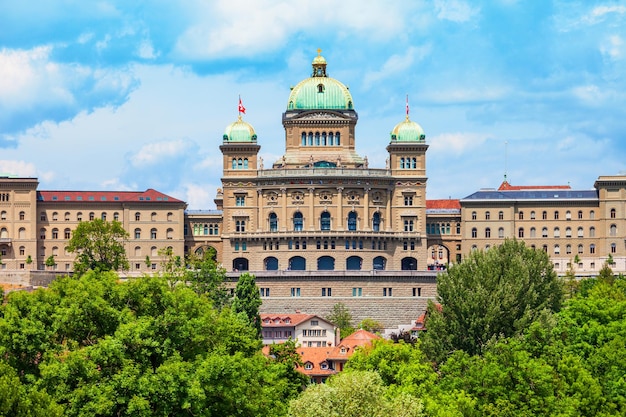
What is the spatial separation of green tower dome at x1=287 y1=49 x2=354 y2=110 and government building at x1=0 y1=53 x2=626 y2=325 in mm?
143

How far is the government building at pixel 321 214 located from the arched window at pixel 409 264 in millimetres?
138

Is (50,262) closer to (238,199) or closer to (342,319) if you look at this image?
(238,199)

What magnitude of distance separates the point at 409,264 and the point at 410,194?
31.8ft

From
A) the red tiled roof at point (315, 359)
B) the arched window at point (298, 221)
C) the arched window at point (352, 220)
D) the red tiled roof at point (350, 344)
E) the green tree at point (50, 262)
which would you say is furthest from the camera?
the arched window at point (298, 221)

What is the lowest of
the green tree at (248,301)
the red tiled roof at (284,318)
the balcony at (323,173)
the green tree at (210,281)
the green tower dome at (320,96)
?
the red tiled roof at (284,318)

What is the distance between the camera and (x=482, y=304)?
103125 mm

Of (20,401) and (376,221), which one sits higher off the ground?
(376,221)

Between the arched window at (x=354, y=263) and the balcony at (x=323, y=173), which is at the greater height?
the balcony at (x=323, y=173)

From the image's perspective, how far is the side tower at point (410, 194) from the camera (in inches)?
7151

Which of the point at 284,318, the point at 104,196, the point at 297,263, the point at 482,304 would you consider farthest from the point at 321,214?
the point at 482,304

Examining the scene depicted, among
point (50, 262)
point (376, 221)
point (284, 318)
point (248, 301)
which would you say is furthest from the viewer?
point (376, 221)

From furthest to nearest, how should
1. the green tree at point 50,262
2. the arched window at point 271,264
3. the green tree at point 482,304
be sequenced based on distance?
the arched window at point 271,264 < the green tree at point 50,262 < the green tree at point 482,304

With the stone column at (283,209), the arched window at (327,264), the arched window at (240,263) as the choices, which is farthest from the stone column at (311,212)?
the arched window at (240,263)

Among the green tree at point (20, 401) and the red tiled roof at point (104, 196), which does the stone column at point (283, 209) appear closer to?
the red tiled roof at point (104, 196)
